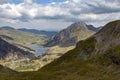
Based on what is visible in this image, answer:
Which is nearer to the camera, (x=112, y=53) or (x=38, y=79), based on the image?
(x=38, y=79)

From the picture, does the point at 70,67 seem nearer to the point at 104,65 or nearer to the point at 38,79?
the point at 104,65

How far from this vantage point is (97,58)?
656 ft

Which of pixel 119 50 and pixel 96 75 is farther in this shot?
pixel 119 50

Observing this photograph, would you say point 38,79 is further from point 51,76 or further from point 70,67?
point 70,67

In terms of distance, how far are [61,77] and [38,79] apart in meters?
12.9

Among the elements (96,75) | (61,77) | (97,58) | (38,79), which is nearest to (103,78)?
(96,75)

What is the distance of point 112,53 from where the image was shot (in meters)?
195

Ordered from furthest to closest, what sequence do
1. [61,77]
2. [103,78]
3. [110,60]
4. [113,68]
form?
1. [110,60]
2. [113,68]
3. [61,77]
4. [103,78]

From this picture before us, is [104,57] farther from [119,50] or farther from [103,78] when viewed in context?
[103,78]

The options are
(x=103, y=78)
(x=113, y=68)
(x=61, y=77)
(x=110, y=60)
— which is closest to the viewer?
(x=103, y=78)

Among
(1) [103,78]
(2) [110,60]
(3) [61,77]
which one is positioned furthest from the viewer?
(2) [110,60]

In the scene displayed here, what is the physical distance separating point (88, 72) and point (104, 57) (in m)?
28.0

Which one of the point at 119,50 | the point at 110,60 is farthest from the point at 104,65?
the point at 119,50

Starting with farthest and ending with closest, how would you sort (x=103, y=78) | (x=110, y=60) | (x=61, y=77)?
(x=110, y=60) → (x=61, y=77) → (x=103, y=78)
